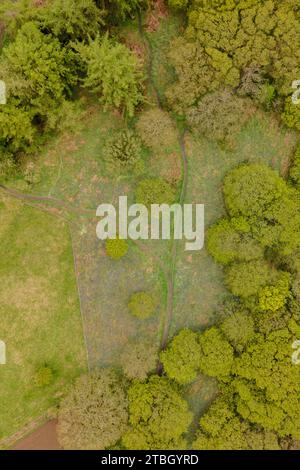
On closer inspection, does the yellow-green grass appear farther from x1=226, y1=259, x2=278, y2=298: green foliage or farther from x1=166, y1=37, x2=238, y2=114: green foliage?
x1=166, y1=37, x2=238, y2=114: green foliage

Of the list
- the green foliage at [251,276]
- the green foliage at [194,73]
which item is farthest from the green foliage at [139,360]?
the green foliage at [194,73]

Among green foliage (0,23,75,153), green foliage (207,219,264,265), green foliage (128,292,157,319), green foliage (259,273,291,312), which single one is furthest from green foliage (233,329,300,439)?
green foliage (0,23,75,153)

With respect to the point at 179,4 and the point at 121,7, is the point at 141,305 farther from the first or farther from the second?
the point at 179,4

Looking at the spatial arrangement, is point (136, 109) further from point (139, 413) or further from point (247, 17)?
point (139, 413)

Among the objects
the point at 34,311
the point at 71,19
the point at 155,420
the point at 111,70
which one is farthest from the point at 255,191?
the point at 34,311

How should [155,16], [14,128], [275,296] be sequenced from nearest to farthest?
1. [14,128]
2. [275,296]
3. [155,16]

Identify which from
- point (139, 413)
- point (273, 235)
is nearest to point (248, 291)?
point (273, 235)
